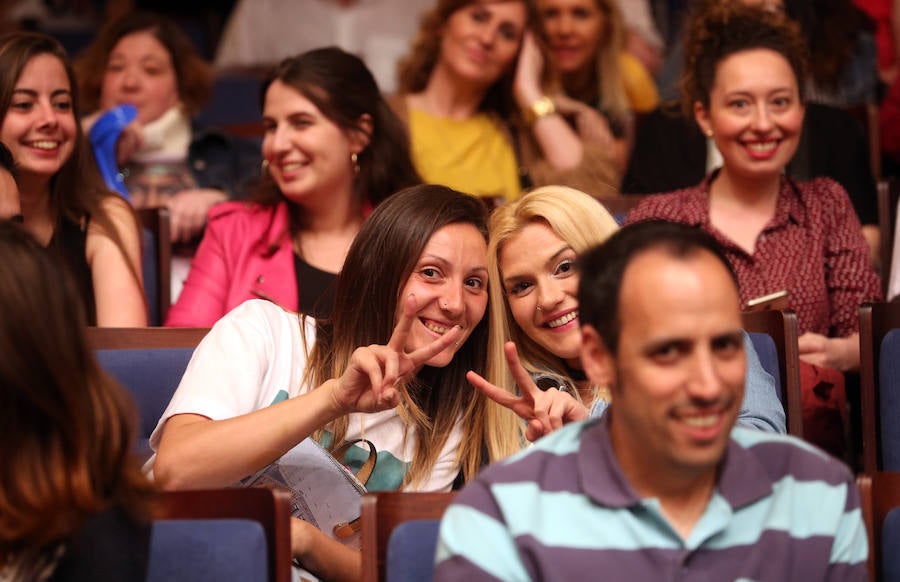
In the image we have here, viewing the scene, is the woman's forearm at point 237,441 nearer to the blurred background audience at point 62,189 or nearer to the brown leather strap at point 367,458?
the brown leather strap at point 367,458

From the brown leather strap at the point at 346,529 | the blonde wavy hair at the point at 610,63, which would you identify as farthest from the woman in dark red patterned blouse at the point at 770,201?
the brown leather strap at the point at 346,529

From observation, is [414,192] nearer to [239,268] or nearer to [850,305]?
[239,268]

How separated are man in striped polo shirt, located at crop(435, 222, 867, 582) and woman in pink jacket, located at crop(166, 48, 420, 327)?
1.38m

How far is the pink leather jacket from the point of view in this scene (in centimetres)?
276

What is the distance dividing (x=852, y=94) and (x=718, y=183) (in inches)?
46.7

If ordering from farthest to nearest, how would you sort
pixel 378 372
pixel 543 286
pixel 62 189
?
pixel 62 189 < pixel 543 286 < pixel 378 372

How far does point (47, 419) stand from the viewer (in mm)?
1438

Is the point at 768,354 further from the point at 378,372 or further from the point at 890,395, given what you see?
the point at 378,372

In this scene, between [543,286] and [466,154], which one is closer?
[543,286]

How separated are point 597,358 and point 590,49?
2.42 metres

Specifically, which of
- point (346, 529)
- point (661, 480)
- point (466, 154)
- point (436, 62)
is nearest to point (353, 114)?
point (466, 154)

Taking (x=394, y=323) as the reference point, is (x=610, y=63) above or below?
above

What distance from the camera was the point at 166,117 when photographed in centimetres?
355

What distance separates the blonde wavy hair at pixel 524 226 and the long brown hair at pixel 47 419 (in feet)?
2.57
